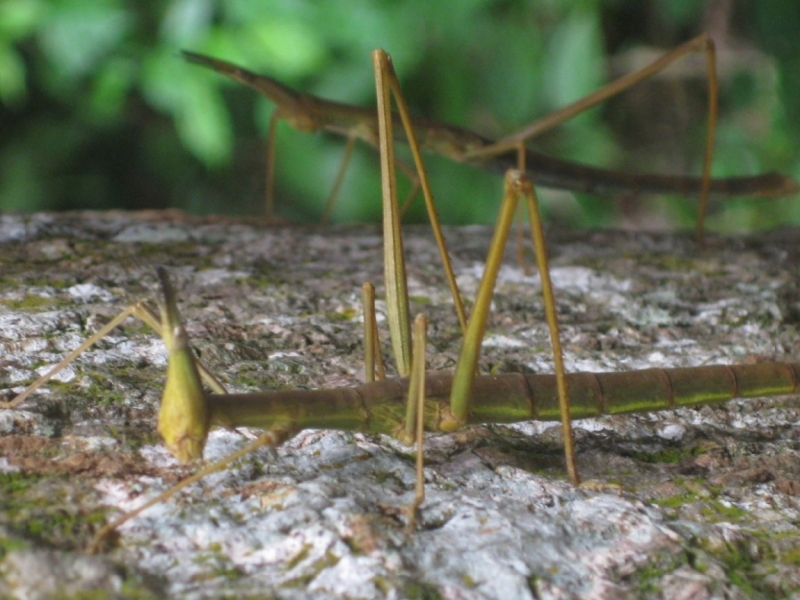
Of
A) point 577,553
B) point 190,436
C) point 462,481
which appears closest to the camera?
point 577,553

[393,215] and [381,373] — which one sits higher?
[393,215]

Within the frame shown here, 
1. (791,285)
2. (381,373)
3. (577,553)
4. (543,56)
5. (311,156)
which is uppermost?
(543,56)

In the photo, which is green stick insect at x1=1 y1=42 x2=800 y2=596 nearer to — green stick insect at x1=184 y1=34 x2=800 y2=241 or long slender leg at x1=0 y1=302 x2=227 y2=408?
long slender leg at x1=0 y1=302 x2=227 y2=408

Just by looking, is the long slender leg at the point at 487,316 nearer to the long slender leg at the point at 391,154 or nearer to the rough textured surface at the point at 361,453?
the rough textured surface at the point at 361,453

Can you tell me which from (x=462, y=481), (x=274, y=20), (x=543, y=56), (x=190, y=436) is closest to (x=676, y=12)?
(x=543, y=56)

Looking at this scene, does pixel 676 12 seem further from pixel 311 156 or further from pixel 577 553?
pixel 577 553

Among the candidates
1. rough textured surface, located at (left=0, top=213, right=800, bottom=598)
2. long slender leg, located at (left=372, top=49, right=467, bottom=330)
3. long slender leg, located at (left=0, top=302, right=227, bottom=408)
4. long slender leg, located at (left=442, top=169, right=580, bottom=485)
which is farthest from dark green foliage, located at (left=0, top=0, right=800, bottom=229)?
long slender leg, located at (left=0, top=302, right=227, bottom=408)

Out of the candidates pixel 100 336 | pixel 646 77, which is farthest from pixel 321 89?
pixel 100 336
